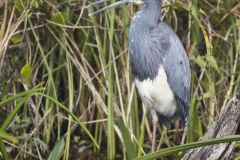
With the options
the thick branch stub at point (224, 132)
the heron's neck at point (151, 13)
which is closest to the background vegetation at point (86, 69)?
the heron's neck at point (151, 13)

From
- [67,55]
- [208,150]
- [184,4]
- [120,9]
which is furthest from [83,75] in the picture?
[208,150]

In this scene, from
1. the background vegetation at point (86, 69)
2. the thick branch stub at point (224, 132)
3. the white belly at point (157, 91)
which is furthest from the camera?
the background vegetation at point (86, 69)

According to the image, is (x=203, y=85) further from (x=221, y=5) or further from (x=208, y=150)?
(x=208, y=150)

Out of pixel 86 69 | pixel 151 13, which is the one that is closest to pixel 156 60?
pixel 151 13

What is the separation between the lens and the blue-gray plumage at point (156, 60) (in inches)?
115

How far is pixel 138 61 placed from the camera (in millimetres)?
2947

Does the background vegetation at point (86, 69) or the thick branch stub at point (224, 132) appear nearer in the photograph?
the thick branch stub at point (224, 132)

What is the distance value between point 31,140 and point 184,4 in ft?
3.45

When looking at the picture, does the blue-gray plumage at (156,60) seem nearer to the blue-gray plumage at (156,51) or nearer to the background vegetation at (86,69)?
the blue-gray plumage at (156,51)

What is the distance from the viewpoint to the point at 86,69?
343 cm

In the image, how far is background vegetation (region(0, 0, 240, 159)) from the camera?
3279 millimetres

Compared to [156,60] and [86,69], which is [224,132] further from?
[86,69]

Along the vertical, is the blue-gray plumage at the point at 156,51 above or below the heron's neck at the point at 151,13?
below

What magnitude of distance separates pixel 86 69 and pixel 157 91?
2.05ft
